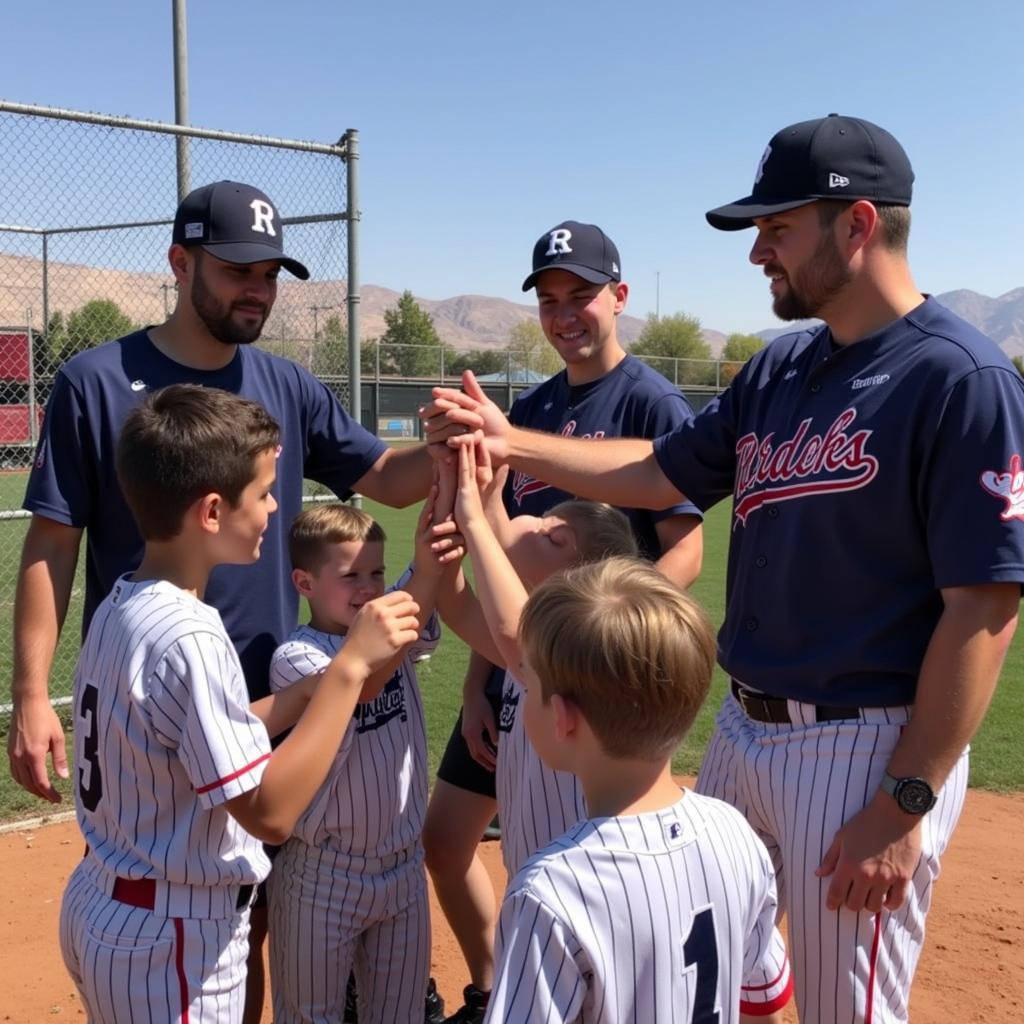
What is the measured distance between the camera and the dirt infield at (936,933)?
11.6 feet

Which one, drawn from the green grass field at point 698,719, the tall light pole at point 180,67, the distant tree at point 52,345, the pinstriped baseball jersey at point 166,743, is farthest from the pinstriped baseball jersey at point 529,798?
the distant tree at point 52,345

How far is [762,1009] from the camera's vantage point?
2.43m

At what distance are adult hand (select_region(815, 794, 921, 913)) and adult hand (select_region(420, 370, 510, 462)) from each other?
1343mm

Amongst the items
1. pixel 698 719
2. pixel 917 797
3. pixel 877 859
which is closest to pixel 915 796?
pixel 917 797

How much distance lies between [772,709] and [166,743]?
1295 millimetres

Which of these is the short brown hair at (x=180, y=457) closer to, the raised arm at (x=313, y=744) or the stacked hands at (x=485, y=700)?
the raised arm at (x=313, y=744)

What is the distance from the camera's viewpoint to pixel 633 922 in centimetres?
163

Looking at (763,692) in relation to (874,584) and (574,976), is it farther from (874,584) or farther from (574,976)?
(574,976)

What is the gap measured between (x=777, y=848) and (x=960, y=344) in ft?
3.87

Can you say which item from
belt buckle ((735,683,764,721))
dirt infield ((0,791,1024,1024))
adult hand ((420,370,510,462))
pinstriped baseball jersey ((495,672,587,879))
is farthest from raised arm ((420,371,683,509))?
dirt infield ((0,791,1024,1024))

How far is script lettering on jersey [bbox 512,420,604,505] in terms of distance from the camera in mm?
3553

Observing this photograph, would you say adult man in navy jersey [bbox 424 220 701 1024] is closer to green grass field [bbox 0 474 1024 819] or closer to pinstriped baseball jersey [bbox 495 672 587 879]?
pinstriped baseball jersey [bbox 495 672 587 879]

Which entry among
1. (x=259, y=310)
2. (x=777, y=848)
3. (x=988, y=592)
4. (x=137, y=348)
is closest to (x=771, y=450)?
(x=988, y=592)

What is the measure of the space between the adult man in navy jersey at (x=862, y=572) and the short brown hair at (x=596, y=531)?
351 millimetres
